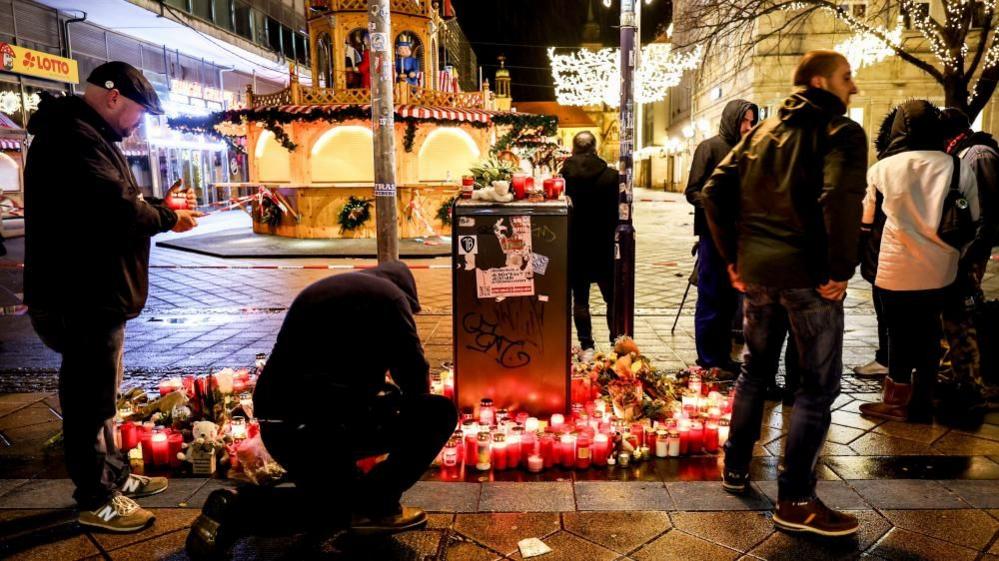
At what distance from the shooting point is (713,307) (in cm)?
532

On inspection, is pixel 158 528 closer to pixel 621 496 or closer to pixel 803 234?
pixel 621 496

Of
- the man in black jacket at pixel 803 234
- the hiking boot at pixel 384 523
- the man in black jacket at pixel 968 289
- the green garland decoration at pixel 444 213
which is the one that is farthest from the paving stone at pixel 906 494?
the green garland decoration at pixel 444 213

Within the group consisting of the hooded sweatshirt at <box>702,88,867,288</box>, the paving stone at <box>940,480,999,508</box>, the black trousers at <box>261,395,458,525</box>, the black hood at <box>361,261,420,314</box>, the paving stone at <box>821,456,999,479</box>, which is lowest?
the paving stone at <box>821,456,999,479</box>

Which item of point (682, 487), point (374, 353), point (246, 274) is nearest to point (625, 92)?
point (682, 487)

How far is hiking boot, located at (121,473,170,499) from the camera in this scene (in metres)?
3.44

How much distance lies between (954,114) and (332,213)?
1416 cm

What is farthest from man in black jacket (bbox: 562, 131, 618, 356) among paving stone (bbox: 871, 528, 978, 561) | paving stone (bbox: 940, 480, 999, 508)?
paving stone (bbox: 871, 528, 978, 561)

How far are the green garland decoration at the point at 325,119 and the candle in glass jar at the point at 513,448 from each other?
37.2 ft

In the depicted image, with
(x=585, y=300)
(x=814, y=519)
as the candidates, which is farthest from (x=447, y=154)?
(x=814, y=519)

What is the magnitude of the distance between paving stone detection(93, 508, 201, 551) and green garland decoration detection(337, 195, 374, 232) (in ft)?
44.4

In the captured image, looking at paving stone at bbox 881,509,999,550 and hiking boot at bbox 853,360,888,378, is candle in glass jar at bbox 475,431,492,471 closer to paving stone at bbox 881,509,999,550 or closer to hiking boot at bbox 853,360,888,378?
paving stone at bbox 881,509,999,550

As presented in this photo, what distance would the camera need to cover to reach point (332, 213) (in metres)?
16.7

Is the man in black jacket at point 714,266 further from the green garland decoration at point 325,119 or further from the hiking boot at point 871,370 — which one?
the green garland decoration at point 325,119

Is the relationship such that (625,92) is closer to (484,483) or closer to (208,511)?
(484,483)
